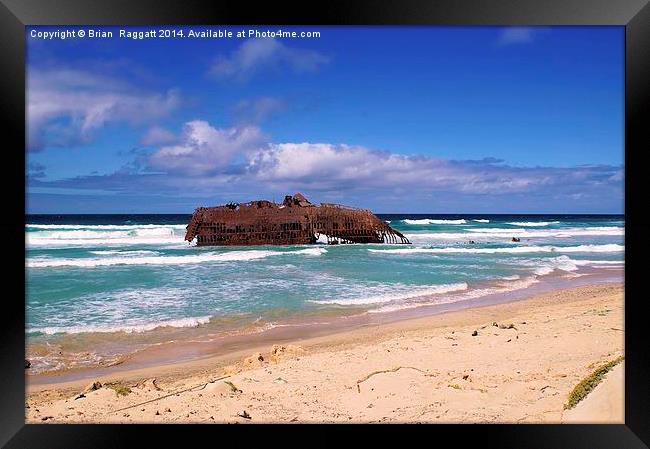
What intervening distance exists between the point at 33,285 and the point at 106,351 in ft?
17.0

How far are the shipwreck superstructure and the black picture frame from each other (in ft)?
49.7

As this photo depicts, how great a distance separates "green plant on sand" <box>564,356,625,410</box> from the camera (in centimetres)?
402

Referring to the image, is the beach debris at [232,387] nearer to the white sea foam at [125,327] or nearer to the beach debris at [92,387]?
the beach debris at [92,387]

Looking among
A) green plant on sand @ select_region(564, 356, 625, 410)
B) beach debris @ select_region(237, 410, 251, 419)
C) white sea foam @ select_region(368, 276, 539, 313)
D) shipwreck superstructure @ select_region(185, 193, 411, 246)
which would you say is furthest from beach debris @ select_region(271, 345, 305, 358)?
shipwreck superstructure @ select_region(185, 193, 411, 246)

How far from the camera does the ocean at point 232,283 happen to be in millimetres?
7117

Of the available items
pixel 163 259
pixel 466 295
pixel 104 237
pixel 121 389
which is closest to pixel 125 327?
pixel 121 389

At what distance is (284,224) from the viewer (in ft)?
64.1

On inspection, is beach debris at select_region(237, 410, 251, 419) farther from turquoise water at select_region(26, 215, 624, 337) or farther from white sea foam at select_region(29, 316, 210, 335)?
white sea foam at select_region(29, 316, 210, 335)

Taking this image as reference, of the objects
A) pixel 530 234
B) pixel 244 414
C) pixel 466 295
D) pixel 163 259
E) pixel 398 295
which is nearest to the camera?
pixel 244 414

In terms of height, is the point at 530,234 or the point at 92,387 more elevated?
the point at 530,234

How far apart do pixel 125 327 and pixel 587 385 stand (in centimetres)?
645

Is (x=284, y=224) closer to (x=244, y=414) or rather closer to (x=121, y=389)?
(x=121, y=389)
